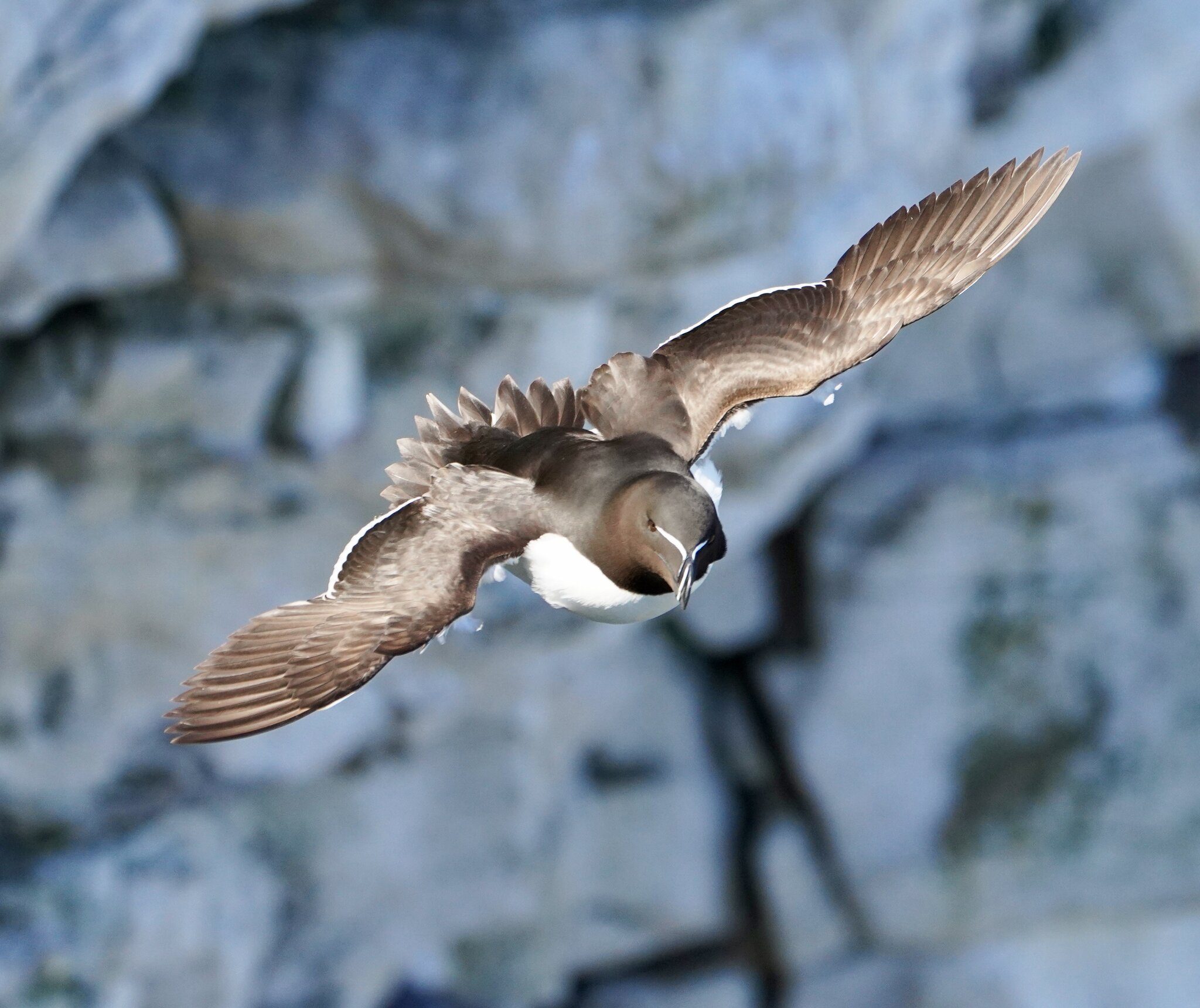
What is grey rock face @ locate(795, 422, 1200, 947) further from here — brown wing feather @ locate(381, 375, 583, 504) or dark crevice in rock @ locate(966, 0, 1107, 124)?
brown wing feather @ locate(381, 375, 583, 504)

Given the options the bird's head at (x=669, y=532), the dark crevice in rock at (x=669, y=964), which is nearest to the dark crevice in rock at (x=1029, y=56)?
the dark crevice in rock at (x=669, y=964)

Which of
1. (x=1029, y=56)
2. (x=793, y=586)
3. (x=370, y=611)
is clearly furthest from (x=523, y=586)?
(x=1029, y=56)

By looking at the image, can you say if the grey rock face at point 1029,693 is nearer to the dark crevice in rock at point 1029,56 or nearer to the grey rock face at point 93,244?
the dark crevice in rock at point 1029,56

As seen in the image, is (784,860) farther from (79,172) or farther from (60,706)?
(79,172)

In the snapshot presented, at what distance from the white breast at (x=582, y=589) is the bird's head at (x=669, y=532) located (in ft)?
0.08

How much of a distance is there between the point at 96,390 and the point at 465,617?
2072 mm

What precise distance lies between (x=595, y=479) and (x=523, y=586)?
87.0 inches

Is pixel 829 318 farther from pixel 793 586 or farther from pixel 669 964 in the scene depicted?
pixel 669 964

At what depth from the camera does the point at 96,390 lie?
3.45 metres

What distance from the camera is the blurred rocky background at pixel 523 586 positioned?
3.31 metres

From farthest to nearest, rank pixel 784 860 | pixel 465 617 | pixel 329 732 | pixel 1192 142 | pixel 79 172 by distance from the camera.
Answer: pixel 784 860
pixel 1192 142
pixel 329 732
pixel 79 172
pixel 465 617

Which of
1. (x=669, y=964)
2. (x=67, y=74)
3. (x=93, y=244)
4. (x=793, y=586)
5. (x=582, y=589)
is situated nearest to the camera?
(x=582, y=589)

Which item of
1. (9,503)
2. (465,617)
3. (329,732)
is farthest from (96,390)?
(465,617)

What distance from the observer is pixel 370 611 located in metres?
1.67
